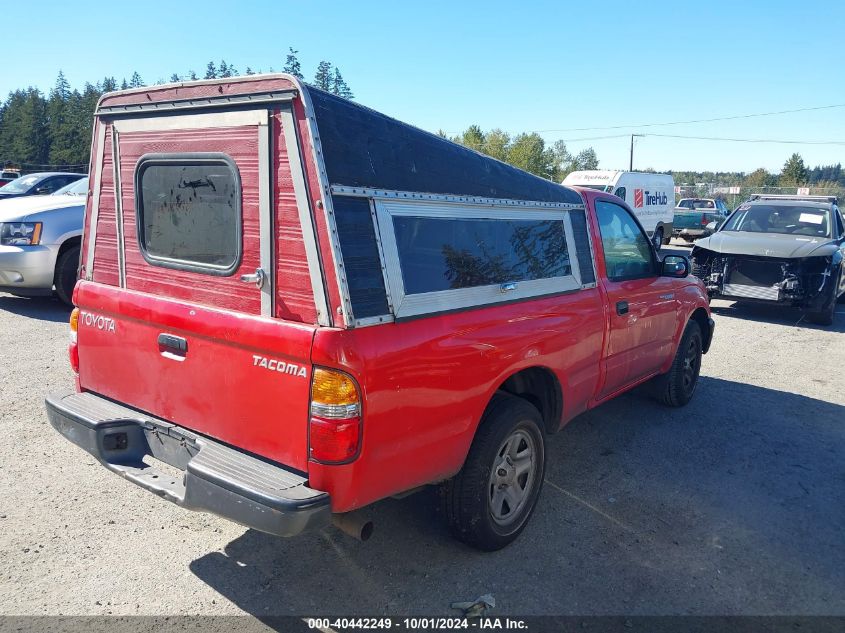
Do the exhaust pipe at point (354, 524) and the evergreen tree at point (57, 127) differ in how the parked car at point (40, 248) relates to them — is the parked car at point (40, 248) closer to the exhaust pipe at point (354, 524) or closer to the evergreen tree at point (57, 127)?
the exhaust pipe at point (354, 524)

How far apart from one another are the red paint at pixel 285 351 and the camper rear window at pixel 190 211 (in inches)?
2.2

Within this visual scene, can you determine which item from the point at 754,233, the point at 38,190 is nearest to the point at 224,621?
the point at 754,233

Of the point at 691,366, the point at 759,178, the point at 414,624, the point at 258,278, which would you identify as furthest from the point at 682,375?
the point at 759,178

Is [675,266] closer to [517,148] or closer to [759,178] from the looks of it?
[517,148]

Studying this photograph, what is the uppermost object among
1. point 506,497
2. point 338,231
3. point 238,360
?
point 338,231

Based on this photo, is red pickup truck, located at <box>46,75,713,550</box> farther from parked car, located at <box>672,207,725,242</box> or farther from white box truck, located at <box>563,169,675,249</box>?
parked car, located at <box>672,207,725,242</box>

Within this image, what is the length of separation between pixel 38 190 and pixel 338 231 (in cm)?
1181

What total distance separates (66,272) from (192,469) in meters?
6.67

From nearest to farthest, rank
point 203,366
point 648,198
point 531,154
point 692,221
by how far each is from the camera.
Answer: point 203,366
point 648,198
point 692,221
point 531,154

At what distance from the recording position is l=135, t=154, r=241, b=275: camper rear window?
9.17 ft

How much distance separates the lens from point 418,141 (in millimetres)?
3000

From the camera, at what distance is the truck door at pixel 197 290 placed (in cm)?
259

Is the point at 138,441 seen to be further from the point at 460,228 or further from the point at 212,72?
the point at 212,72

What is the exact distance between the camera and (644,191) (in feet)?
73.8
